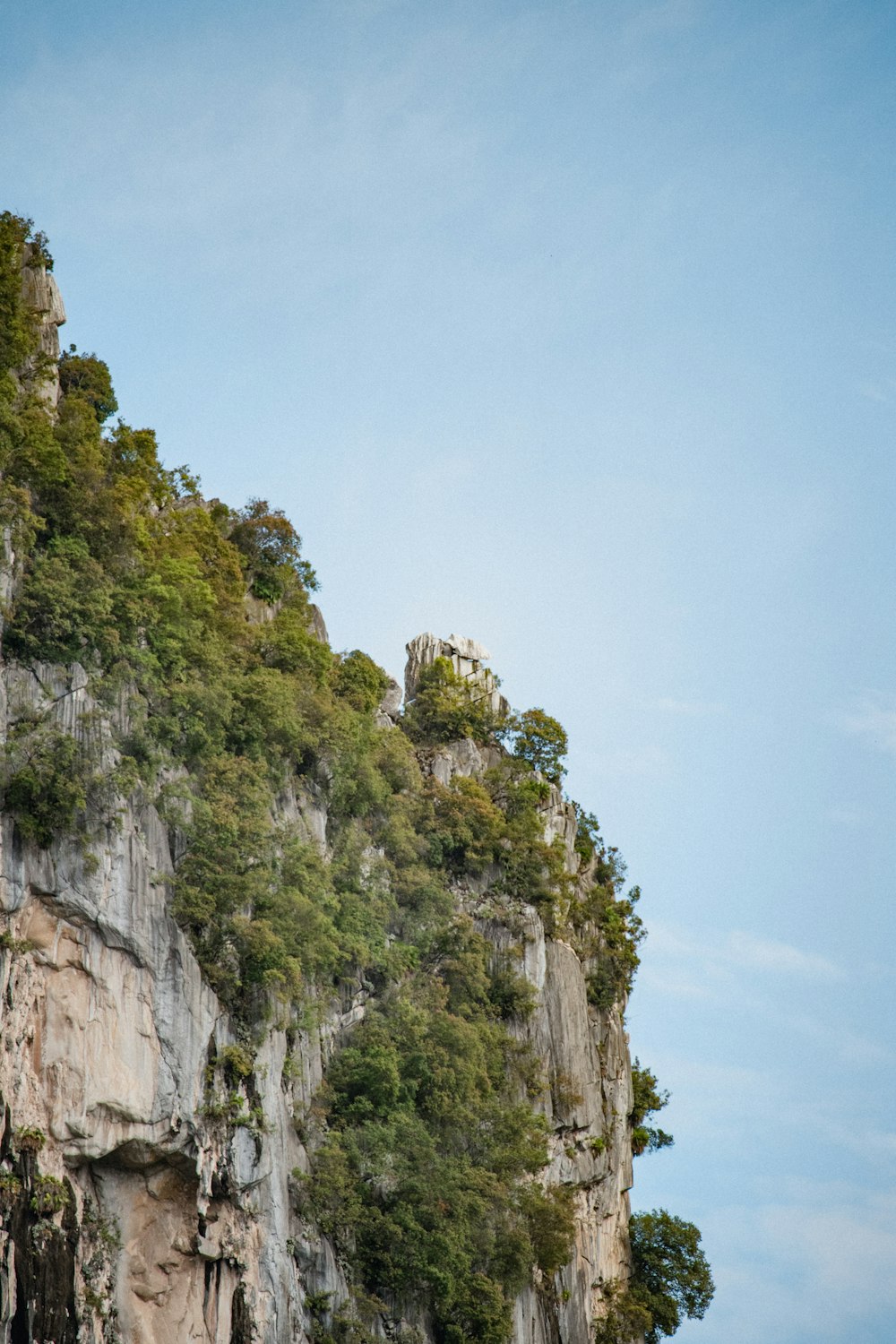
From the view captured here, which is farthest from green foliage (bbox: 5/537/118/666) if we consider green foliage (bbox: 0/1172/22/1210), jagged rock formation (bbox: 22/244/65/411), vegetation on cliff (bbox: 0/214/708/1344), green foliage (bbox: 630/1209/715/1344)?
green foliage (bbox: 630/1209/715/1344)

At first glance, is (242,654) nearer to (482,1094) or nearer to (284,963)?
(284,963)

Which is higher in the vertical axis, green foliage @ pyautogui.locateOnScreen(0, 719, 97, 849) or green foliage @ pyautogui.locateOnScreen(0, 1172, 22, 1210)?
green foliage @ pyautogui.locateOnScreen(0, 719, 97, 849)

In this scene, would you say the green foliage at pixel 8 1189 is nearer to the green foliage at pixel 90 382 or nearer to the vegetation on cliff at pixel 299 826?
the vegetation on cliff at pixel 299 826

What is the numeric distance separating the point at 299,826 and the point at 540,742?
14601 mm

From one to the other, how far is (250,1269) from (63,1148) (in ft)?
19.8

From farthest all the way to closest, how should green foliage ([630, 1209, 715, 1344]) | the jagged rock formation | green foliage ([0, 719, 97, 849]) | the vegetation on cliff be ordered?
green foliage ([630, 1209, 715, 1344]) < the jagged rock formation < the vegetation on cliff < green foliage ([0, 719, 97, 849])

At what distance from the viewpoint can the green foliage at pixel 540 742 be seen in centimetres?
5075

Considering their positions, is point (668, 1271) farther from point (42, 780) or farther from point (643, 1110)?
point (42, 780)

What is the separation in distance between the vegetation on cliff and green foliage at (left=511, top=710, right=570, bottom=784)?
277cm

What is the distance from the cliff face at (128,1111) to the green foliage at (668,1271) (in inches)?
630

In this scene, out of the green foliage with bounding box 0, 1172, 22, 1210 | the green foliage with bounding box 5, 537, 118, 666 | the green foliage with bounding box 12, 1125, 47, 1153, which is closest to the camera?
the green foliage with bounding box 0, 1172, 22, 1210

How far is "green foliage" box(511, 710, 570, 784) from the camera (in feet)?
167

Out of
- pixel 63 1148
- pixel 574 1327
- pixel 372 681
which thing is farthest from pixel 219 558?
pixel 574 1327

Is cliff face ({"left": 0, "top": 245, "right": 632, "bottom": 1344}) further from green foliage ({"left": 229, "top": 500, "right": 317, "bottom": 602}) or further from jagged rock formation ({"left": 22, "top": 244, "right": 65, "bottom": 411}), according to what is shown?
green foliage ({"left": 229, "top": 500, "right": 317, "bottom": 602})
